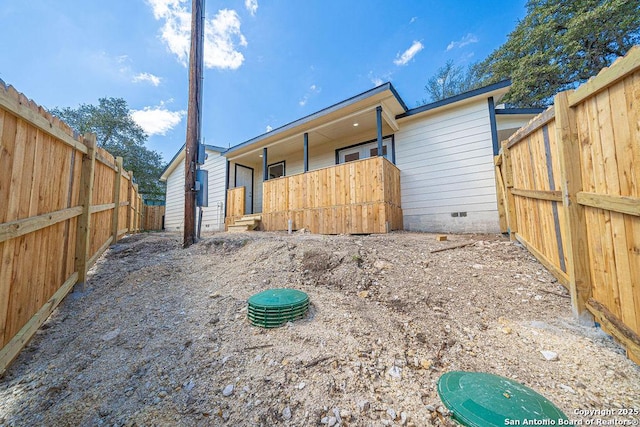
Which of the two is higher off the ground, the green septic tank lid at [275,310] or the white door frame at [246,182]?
the white door frame at [246,182]

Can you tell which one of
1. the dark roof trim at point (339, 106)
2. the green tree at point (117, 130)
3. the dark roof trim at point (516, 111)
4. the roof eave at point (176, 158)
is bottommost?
the dark roof trim at point (516, 111)

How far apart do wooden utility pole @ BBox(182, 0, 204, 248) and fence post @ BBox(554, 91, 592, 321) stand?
17.2ft

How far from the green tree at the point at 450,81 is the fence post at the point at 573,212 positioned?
1611cm

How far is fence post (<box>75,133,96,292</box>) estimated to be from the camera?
2.66 meters

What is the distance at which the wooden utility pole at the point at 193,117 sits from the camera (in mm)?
4508

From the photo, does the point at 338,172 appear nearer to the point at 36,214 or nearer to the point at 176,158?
the point at 36,214

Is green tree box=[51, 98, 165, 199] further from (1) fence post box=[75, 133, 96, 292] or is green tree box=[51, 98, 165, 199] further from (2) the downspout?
(2) the downspout

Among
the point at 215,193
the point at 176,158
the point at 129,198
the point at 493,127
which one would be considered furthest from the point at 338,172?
the point at 176,158

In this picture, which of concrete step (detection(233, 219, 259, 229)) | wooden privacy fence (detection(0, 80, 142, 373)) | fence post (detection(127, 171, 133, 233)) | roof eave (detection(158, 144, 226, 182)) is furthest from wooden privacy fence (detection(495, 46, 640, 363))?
roof eave (detection(158, 144, 226, 182))

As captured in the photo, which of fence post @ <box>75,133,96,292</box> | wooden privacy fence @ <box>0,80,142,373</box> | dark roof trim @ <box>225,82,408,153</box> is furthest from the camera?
dark roof trim @ <box>225,82,408,153</box>

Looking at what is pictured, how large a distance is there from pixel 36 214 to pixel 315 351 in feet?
8.31

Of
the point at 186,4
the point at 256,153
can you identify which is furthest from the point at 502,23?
the point at 186,4

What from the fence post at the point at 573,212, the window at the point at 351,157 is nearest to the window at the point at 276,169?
the window at the point at 351,157

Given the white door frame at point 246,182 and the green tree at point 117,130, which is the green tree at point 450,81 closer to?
the white door frame at point 246,182
